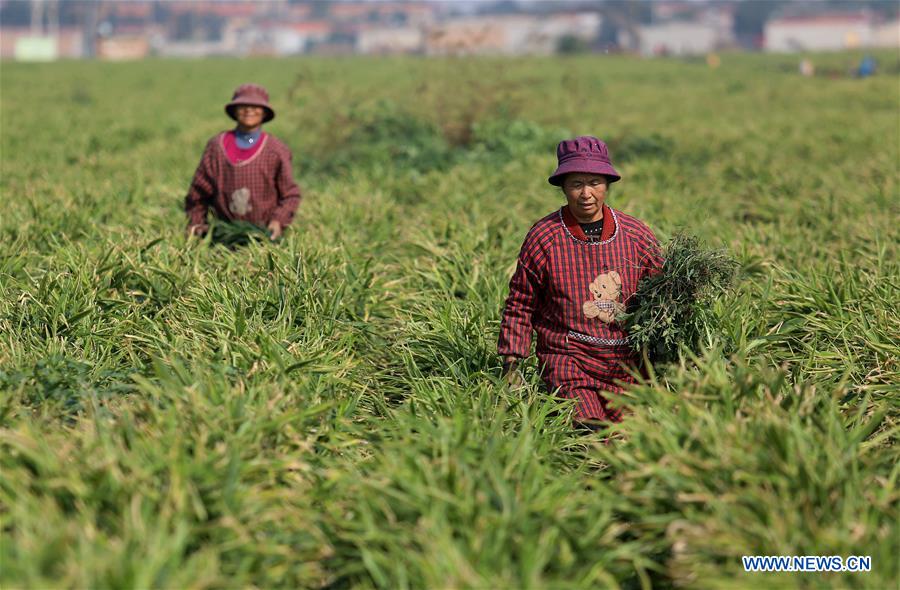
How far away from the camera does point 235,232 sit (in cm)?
644

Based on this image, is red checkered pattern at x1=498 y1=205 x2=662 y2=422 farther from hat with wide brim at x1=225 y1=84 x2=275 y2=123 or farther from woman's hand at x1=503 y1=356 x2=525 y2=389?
hat with wide brim at x1=225 y1=84 x2=275 y2=123

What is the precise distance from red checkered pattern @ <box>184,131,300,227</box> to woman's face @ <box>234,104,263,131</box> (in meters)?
0.13

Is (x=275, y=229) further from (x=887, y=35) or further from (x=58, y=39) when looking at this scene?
(x=58, y=39)

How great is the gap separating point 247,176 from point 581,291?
120 inches

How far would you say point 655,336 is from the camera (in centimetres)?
425

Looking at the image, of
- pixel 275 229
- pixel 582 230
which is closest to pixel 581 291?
pixel 582 230

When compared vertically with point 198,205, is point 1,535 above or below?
below

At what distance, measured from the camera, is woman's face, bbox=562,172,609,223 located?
4109 mm

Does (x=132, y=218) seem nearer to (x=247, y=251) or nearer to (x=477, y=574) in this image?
(x=247, y=251)

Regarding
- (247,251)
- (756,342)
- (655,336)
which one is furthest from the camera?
(247,251)

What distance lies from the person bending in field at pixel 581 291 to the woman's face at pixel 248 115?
2791mm

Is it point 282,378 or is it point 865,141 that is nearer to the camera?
point 282,378

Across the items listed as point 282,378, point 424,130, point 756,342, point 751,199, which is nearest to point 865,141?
point 751,199

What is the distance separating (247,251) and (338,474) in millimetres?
3134
